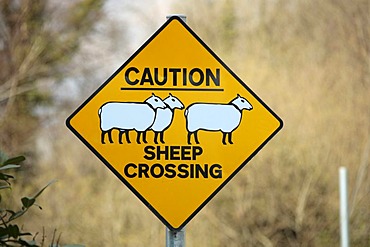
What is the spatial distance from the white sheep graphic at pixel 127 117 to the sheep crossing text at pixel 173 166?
0.34ft

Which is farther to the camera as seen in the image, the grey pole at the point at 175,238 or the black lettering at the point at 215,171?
the black lettering at the point at 215,171

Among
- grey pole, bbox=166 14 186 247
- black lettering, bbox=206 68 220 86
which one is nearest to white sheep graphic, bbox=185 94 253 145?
black lettering, bbox=206 68 220 86

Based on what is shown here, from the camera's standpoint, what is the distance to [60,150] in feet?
82.5

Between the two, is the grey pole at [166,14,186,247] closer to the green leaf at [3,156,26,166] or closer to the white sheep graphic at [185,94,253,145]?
the white sheep graphic at [185,94,253,145]

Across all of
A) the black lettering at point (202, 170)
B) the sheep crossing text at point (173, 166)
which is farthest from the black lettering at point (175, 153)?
the black lettering at point (202, 170)

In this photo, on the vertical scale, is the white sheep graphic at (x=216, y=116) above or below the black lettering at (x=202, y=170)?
above

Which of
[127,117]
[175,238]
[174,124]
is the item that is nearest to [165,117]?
[174,124]

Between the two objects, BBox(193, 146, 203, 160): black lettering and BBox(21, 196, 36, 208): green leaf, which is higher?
BBox(21, 196, 36, 208): green leaf

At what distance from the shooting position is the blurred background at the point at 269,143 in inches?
950

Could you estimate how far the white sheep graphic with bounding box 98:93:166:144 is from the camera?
5.05m

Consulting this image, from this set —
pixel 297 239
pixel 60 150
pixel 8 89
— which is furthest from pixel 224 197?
pixel 8 89

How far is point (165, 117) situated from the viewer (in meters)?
4.95

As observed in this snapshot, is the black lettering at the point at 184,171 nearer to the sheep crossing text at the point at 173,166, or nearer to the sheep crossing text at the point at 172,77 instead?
the sheep crossing text at the point at 173,166

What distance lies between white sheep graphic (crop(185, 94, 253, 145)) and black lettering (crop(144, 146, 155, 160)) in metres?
0.19
